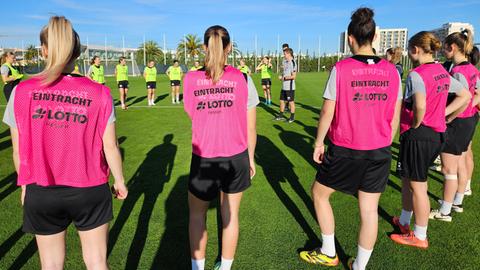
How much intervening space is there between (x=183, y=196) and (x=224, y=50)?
299cm

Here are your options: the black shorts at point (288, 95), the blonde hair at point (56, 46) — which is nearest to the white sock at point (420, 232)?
the blonde hair at point (56, 46)

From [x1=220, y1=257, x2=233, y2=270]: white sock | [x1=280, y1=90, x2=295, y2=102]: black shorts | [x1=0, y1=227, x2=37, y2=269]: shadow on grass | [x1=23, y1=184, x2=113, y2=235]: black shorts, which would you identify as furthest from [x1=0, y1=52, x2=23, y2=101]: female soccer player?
[x1=220, y1=257, x2=233, y2=270]: white sock

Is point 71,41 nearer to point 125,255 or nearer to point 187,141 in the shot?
point 125,255

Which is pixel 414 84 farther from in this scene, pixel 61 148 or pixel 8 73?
pixel 8 73

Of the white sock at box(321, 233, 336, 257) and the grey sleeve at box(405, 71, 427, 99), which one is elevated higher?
the grey sleeve at box(405, 71, 427, 99)

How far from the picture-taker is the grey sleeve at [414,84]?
318 cm

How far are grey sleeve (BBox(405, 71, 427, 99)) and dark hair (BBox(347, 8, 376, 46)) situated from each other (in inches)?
31.4

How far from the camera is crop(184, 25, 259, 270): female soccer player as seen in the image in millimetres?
2561

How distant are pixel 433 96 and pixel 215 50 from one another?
7.37 ft

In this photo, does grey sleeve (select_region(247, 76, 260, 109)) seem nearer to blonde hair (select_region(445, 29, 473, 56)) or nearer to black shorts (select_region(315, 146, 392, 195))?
black shorts (select_region(315, 146, 392, 195))

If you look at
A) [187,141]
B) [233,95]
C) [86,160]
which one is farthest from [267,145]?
[86,160]

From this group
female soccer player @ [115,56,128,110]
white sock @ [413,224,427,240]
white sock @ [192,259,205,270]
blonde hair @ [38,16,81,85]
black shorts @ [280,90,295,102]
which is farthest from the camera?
female soccer player @ [115,56,128,110]

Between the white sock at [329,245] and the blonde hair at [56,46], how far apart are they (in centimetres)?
Answer: 265

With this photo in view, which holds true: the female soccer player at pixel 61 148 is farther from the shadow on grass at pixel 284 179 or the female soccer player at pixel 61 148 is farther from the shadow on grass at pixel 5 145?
the shadow on grass at pixel 5 145
